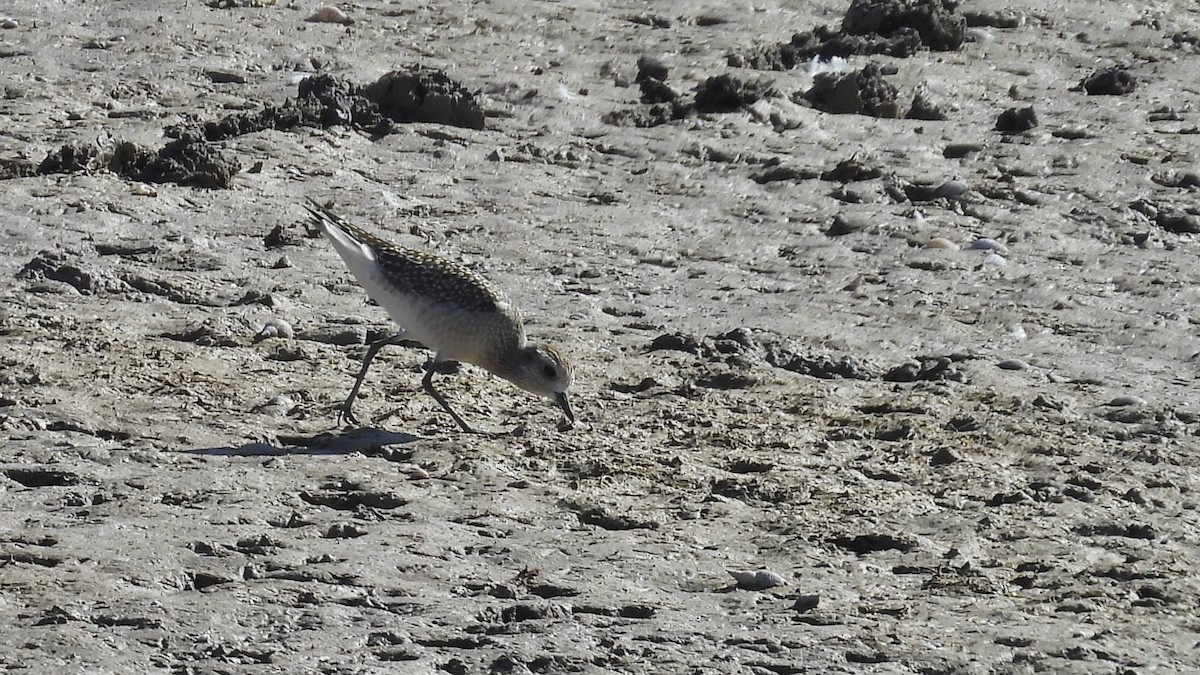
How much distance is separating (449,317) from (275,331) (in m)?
1.12

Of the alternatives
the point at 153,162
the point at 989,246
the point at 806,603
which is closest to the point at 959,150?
the point at 989,246

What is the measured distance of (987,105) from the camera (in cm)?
1287

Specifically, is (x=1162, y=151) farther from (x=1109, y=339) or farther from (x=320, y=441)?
(x=320, y=441)

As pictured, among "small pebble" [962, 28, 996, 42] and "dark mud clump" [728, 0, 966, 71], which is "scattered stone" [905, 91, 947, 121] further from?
"small pebble" [962, 28, 996, 42]

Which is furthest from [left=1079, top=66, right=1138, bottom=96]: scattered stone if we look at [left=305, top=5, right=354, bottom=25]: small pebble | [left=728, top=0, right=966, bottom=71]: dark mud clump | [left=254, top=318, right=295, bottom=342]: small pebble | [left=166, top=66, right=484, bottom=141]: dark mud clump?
[left=254, top=318, right=295, bottom=342]: small pebble

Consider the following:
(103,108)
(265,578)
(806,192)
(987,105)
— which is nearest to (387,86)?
(103,108)

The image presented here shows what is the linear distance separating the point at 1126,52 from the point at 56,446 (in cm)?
954

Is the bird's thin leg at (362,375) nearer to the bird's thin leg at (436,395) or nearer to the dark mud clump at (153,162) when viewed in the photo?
the bird's thin leg at (436,395)

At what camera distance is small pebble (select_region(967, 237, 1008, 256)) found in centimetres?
1066

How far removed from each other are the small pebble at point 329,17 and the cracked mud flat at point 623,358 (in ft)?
0.42

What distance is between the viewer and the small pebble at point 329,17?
1355cm

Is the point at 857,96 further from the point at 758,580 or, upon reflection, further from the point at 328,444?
the point at 758,580

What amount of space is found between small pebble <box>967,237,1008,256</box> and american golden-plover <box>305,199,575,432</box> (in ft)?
11.2

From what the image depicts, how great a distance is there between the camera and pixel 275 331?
29.1ft
